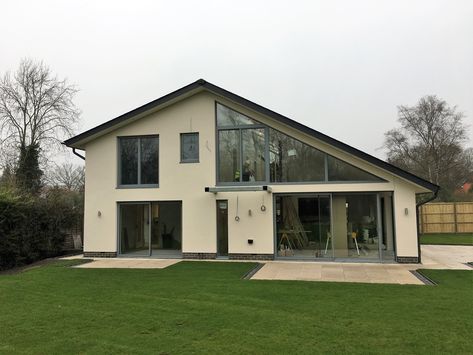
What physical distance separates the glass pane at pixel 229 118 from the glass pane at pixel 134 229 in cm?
408

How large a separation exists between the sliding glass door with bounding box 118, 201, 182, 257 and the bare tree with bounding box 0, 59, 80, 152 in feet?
47.7

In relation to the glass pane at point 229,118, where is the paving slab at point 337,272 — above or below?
below

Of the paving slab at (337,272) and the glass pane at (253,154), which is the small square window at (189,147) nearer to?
the glass pane at (253,154)

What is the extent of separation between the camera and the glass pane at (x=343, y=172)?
12.3 meters

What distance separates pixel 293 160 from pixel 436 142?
2485cm

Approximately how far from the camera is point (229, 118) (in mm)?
13539

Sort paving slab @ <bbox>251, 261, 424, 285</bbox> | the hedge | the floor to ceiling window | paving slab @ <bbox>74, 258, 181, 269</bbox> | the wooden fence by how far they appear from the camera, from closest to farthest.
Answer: paving slab @ <bbox>251, 261, 424, 285</bbox>, paving slab @ <bbox>74, 258, 181, 269</bbox>, the floor to ceiling window, the hedge, the wooden fence

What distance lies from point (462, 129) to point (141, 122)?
1120 inches

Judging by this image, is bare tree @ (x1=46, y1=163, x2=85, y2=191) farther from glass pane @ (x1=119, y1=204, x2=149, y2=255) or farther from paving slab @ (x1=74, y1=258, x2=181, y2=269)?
→ paving slab @ (x1=74, y1=258, x2=181, y2=269)

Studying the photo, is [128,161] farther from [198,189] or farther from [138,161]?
[198,189]

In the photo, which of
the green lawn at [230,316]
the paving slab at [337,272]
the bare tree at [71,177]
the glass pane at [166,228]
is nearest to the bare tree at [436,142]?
Result: the paving slab at [337,272]

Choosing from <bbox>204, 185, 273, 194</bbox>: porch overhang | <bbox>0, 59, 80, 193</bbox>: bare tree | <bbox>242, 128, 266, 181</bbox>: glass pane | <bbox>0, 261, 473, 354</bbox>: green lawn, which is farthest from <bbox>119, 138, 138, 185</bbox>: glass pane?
<bbox>0, 59, 80, 193</bbox>: bare tree

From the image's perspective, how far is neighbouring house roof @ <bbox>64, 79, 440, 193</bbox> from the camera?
39.0 ft

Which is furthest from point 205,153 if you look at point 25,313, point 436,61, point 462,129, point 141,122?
point 462,129
